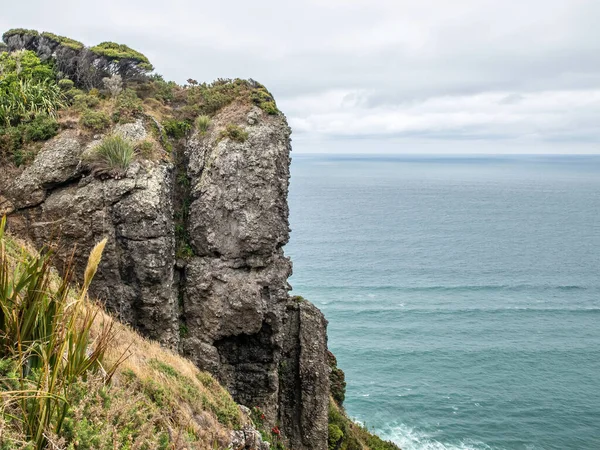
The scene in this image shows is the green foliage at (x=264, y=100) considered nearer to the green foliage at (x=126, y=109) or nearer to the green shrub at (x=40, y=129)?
the green foliage at (x=126, y=109)

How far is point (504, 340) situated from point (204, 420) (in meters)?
49.0

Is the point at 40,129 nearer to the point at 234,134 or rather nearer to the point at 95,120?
the point at 95,120

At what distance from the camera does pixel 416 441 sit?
37562 mm

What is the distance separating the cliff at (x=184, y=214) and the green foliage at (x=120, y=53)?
23cm

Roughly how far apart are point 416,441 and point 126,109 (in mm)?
31923

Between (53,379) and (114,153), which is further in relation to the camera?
(114,153)

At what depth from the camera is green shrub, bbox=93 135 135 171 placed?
18.0 meters

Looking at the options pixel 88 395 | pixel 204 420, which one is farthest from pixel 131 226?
pixel 88 395

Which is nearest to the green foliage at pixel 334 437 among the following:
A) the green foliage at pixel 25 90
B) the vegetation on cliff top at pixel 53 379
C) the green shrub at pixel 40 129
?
the green shrub at pixel 40 129

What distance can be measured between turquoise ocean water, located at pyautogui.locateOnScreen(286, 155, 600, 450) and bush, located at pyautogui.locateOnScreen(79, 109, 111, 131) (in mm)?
31157

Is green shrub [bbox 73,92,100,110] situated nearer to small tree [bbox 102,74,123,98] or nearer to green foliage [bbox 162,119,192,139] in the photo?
small tree [bbox 102,74,123,98]

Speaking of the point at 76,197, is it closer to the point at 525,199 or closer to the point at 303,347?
the point at 303,347

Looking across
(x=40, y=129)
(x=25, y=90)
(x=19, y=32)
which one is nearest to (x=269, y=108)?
(x=40, y=129)

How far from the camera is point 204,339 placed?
66.5 ft
